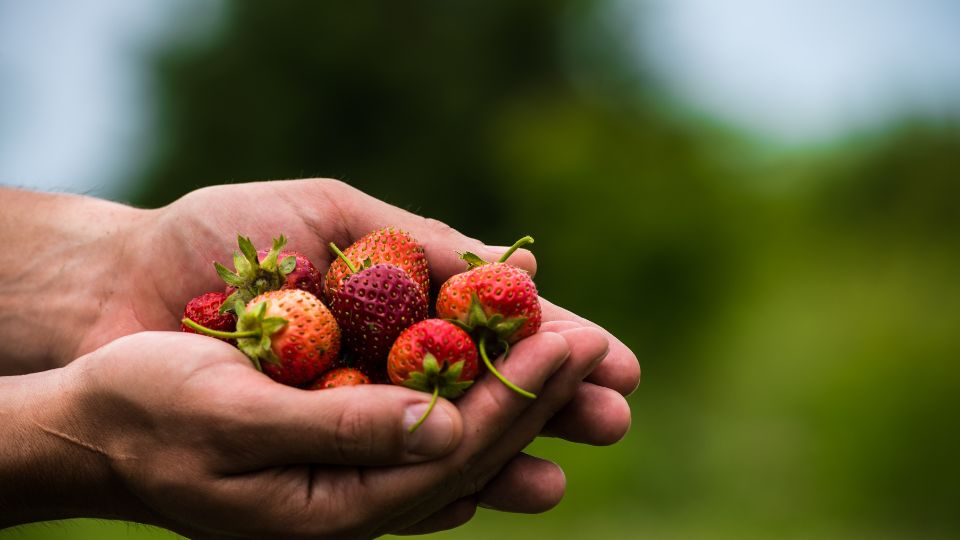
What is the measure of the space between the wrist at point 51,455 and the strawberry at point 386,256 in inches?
32.6

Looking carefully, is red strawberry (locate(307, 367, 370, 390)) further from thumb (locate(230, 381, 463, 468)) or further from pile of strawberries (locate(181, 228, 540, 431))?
thumb (locate(230, 381, 463, 468))

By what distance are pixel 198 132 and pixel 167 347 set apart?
604 inches

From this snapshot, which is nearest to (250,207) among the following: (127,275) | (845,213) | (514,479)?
(127,275)

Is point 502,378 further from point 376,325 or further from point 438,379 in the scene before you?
point 376,325

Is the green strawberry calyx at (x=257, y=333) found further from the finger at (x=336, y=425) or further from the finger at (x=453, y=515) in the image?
the finger at (x=453, y=515)

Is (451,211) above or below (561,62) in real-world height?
below

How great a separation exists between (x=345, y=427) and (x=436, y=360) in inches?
12.4

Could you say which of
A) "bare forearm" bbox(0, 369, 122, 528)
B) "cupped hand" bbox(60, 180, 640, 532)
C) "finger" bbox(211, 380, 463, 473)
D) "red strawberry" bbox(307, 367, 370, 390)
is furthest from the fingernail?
"bare forearm" bbox(0, 369, 122, 528)

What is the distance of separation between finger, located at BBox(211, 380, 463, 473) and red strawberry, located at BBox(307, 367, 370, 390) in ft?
0.95

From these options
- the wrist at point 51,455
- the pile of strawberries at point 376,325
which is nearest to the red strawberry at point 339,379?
the pile of strawberries at point 376,325

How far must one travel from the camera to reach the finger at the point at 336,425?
2.25m

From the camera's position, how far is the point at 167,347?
2465mm

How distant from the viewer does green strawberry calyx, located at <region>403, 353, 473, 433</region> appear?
242 cm

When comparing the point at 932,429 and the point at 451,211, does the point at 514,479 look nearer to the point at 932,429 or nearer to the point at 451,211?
the point at 932,429
